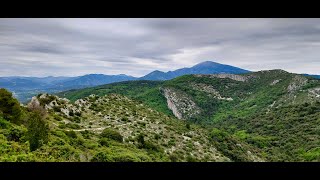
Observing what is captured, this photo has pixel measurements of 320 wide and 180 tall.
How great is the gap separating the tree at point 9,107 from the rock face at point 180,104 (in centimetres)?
8637

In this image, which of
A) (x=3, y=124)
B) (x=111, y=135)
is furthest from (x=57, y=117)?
(x=3, y=124)

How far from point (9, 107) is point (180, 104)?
325ft

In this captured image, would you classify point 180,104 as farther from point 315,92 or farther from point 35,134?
point 35,134

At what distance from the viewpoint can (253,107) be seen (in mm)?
117188

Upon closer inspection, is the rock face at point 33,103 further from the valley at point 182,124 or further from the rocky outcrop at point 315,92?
the rocky outcrop at point 315,92

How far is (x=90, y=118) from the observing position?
118ft

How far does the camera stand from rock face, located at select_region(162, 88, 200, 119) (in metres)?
111

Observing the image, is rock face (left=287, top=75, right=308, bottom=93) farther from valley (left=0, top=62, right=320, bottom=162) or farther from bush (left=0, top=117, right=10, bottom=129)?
bush (left=0, top=117, right=10, bottom=129)

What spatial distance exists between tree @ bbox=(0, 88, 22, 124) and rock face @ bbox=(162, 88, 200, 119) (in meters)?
86.4

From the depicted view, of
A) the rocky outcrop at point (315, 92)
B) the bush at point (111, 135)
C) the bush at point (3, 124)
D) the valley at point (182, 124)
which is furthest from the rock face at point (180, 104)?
the bush at point (3, 124)
